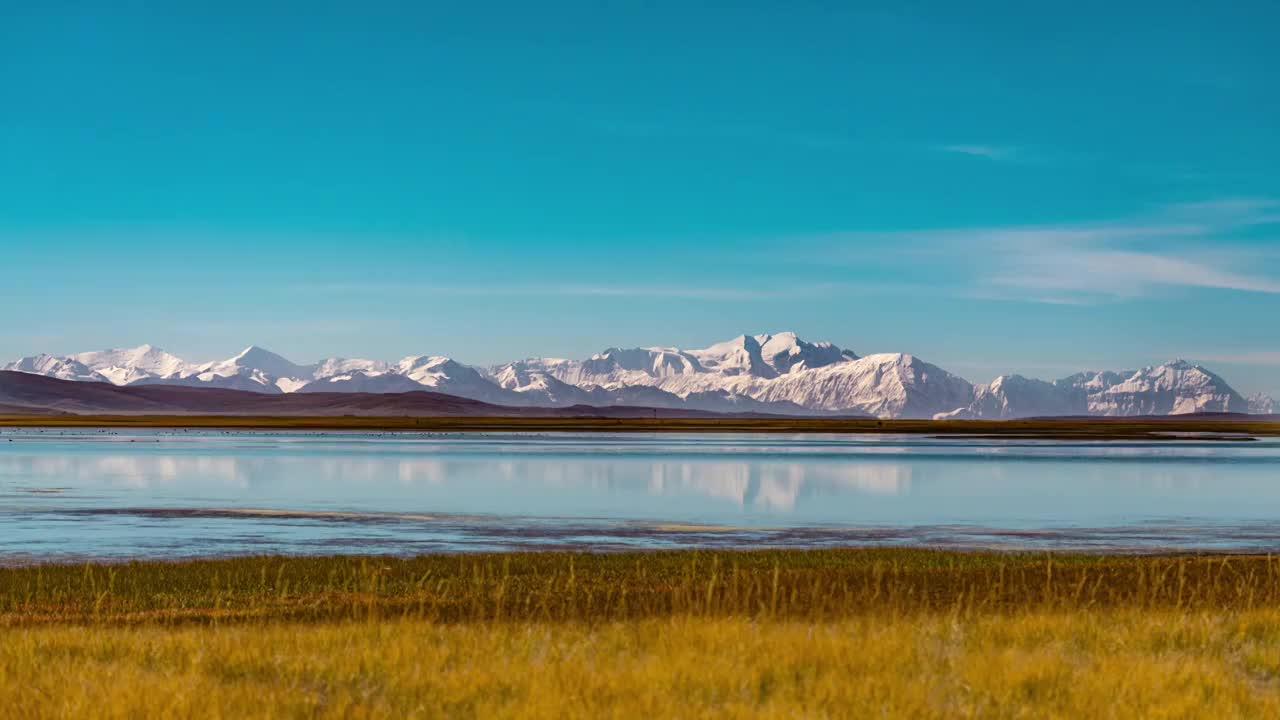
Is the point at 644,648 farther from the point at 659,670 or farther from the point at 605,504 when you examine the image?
the point at 605,504

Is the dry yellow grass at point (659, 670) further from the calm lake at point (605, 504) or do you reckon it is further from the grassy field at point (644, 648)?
the calm lake at point (605, 504)

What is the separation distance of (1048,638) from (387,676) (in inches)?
276

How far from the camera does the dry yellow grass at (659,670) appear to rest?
1077 cm

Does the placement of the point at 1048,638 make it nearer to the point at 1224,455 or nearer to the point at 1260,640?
the point at 1260,640

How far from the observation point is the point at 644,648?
46.6 feet

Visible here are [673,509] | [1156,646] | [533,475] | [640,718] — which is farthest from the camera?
[533,475]

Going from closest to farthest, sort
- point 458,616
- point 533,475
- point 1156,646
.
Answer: point 1156,646 < point 458,616 < point 533,475

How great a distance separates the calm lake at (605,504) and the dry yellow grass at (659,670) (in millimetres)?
16313

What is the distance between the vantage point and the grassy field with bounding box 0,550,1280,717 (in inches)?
432

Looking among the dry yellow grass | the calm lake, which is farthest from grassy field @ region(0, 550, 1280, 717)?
the calm lake

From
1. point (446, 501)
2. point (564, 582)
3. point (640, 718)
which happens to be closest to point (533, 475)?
point (446, 501)

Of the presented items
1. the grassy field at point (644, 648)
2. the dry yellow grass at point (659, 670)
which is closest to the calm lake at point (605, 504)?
the grassy field at point (644, 648)

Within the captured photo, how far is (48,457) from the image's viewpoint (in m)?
81.4

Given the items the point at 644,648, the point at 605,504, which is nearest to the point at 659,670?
the point at 644,648
